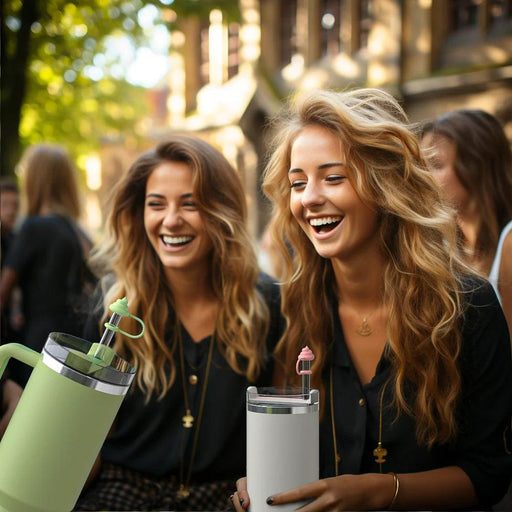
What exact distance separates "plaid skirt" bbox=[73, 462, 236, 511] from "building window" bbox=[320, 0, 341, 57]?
1.68 meters

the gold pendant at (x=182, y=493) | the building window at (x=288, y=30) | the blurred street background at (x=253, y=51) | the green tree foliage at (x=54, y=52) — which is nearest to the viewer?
the gold pendant at (x=182, y=493)

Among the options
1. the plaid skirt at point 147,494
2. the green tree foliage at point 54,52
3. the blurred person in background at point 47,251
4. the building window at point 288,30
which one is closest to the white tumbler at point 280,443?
the plaid skirt at point 147,494

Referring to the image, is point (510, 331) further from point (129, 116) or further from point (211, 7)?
point (129, 116)

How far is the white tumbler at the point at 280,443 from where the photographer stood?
3.14 ft

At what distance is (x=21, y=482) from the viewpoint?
3.04 feet

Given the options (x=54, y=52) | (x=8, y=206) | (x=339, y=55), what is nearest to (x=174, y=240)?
(x=339, y=55)

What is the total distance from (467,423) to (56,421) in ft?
2.34

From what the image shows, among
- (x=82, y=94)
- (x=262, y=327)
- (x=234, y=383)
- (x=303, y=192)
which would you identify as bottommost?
(x=234, y=383)

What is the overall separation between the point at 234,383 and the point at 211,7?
2.35 metres

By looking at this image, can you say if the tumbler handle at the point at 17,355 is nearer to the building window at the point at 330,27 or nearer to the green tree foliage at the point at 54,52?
the green tree foliage at the point at 54,52

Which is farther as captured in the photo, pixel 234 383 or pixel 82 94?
pixel 82 94

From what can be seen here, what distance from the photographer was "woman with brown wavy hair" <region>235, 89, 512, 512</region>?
1192mm

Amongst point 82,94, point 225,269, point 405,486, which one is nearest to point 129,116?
point 82,94

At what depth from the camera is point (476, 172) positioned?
1771 millimetres
